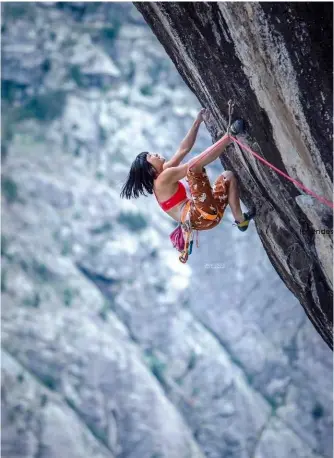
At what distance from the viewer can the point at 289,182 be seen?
534cm

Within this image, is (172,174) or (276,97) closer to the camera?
(276,97)

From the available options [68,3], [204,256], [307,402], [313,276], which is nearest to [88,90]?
[68,3]

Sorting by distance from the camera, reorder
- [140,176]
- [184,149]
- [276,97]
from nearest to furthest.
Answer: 1. [276,97]
2. [184,149]
3. [140,176]

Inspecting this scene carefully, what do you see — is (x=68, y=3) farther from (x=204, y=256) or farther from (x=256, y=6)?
(x=256, y=6)

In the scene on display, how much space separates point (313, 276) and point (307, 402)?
29.7 metres

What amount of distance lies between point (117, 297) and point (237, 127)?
2953 centimetres

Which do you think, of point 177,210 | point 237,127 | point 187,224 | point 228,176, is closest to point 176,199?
point 177,210

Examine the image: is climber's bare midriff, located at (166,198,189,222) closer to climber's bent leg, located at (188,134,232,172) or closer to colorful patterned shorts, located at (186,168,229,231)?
colorful patterned shorts, located at (186,168,229,231)

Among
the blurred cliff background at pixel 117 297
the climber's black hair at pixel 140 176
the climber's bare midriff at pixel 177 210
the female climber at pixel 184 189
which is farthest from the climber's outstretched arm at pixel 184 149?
the blurred cliff background at pixel 117 297

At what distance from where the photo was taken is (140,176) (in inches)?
237

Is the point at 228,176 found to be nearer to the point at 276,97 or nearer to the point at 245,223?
the point at 245,223

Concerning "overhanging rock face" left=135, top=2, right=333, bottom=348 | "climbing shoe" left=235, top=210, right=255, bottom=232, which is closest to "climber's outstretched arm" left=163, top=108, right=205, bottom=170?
"overhanging rock face" left=135, top=2, right=333, bottom=348

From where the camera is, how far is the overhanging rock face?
4.54m

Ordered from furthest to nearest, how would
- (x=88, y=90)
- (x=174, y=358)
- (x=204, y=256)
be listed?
(x=88, y=90) < (x=204, y=256) < (x=174, y=358)
